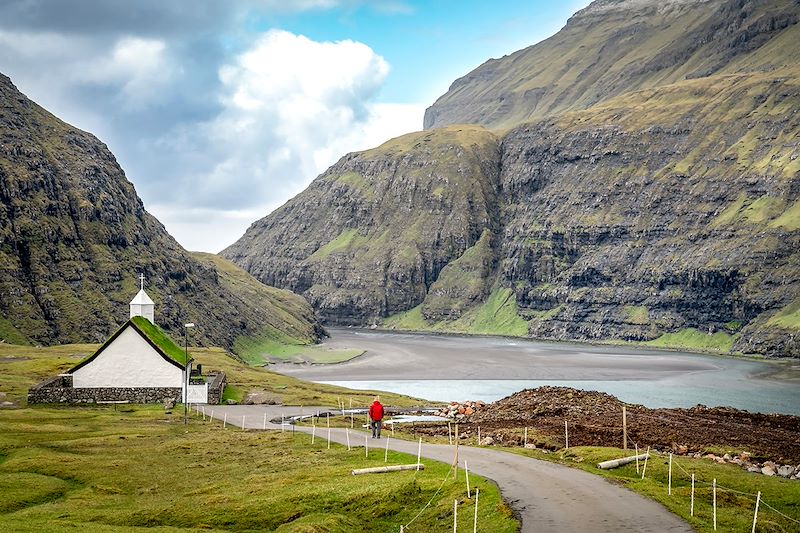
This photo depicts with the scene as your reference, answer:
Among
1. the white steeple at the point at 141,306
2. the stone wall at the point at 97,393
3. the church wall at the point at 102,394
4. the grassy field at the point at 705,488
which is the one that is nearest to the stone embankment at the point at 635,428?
the grassy field at the point at 705,488

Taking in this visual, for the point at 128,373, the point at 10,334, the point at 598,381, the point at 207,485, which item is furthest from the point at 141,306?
the point at 598,381

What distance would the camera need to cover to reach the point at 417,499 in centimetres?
3716

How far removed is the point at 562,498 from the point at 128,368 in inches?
2437

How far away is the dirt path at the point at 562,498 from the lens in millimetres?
30562

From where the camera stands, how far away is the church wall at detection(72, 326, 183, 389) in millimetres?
85688

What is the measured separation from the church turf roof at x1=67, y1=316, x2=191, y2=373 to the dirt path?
42237mm

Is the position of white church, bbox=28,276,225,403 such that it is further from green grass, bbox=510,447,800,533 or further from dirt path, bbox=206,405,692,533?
green grass, bbox=510,447,800,533

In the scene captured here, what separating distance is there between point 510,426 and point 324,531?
40945mm

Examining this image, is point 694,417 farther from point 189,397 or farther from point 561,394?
point 189,397

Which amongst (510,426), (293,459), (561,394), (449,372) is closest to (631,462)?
(293,459)

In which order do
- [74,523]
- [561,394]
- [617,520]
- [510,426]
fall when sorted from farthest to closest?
[561,394], [510,426], [74,523], [617,520]

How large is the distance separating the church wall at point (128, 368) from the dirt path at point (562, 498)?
42.7 meters

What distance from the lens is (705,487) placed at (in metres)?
39.6

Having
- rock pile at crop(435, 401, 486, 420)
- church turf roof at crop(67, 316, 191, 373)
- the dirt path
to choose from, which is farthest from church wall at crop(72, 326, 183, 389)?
the dirt path
